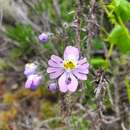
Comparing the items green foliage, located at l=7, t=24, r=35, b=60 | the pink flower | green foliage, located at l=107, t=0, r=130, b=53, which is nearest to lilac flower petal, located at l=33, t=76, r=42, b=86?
the pink flower

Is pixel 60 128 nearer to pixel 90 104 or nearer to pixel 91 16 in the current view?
pixel 90 104

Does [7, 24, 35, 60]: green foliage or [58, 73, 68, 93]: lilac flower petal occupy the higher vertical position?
[7, 24, 35, 60]: green foliage

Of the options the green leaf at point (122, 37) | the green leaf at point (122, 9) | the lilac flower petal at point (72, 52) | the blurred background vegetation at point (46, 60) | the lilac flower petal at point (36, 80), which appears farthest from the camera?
the blurred background vegetation at point (46, 60)

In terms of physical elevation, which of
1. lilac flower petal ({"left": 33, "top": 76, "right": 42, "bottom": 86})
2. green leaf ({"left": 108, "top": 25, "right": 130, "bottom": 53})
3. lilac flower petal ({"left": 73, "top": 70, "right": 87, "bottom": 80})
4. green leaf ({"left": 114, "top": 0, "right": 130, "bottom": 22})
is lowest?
lilac flower petal ({"left": 73, "top": 70, "right": 87, "bottom": 80})

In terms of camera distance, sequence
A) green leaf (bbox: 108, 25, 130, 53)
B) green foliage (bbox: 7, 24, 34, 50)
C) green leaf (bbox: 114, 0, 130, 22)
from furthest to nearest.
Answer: green foliage (bbox: 7, 24, 34, 50) → green leaf (bbox: 108, 25, 130, 53) → green leaf (bbox: 114, 0, 130, 22)

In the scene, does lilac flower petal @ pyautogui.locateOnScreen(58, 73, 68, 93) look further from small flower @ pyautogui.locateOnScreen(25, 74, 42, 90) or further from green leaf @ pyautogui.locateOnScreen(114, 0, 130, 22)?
green leaf @ pyautogui.locateOnScreen(114, 0, 130, 22)

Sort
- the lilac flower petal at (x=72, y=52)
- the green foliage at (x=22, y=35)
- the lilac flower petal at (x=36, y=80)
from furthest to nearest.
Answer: the green foliage at (x=22, y=35) < the lilac flower petal at (x=36, y=80) < the lilac flower petal at (x=72, y=52)

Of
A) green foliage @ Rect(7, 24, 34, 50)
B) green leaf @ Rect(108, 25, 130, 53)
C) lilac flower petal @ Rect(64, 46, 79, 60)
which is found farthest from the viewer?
green foliage @ Rect(7, 24, 34, 50)

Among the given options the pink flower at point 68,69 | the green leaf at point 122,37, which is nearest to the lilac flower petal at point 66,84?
the pink flower at point 68,69

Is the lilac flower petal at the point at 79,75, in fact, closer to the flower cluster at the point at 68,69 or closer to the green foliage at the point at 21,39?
the flower cluster at the point at 68,69

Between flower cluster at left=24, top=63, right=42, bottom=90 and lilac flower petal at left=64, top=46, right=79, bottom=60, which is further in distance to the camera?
flower cluster at left=24, top=63, right=42, bottom=90
